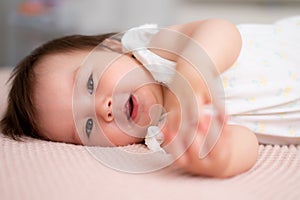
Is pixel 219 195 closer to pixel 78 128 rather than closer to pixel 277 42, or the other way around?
pixel 78 128

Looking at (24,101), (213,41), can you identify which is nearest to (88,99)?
(24,101)

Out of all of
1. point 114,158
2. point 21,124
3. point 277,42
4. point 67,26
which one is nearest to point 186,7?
point 67,26

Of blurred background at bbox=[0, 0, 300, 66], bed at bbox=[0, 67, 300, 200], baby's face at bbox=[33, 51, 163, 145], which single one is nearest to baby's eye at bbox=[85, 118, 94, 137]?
baby's face at bbox=[33, 51, 163, 145]

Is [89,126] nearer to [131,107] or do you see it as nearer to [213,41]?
[131,107]

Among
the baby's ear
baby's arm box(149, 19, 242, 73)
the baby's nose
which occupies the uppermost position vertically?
baby's arm box(149, 19, 242, 73)

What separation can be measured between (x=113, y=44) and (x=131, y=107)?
0.22m

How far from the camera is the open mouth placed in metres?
0.79

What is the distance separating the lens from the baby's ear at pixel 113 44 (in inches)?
36.7

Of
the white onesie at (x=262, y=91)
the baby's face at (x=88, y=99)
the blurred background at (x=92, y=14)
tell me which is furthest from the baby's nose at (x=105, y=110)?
the blurred background at (x=92, y=14)

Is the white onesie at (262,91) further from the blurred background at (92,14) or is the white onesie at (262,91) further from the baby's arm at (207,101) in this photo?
the blurred background at (92,14)

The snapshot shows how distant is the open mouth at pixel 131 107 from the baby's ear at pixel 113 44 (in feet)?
0.54

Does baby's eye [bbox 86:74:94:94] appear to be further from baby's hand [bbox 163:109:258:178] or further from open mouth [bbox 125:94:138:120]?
baby's hand [bbox 163:109:258:178]

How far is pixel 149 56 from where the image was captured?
87cm

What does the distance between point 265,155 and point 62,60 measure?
410 millimetres
